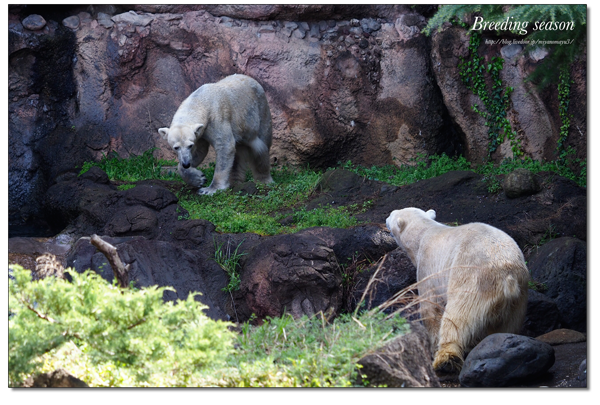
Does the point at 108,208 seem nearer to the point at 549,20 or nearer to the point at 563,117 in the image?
the point at 549,20

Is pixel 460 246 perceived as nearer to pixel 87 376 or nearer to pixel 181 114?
pixel 87 376

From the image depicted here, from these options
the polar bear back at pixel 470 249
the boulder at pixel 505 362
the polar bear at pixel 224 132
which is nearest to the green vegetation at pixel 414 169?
the polar bear at pixel 224 132

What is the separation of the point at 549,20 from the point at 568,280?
105 inches

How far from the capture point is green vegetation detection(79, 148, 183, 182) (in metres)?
11.1

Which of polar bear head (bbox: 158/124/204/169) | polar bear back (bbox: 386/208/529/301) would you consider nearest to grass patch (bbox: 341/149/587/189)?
polar bear head (bbox: 158/124/204/169)

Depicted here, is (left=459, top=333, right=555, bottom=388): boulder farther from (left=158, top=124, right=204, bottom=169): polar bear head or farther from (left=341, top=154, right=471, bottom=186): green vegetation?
(left=158, top=124, right=204, bottom=169): polar bear head

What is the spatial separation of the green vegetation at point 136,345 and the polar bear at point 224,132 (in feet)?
18.0

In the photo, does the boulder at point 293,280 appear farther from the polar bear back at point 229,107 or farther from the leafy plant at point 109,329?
the polar bear back at point 229,107

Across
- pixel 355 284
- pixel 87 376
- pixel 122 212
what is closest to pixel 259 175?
pixel 122 212

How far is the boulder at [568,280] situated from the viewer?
637 cm

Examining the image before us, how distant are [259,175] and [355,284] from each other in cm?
471

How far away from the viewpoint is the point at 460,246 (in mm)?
5320

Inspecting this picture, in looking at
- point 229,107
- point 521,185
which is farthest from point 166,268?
point 229,107

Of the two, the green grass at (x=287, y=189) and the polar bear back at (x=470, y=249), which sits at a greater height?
the polar bear back at (x=470, y=249)
